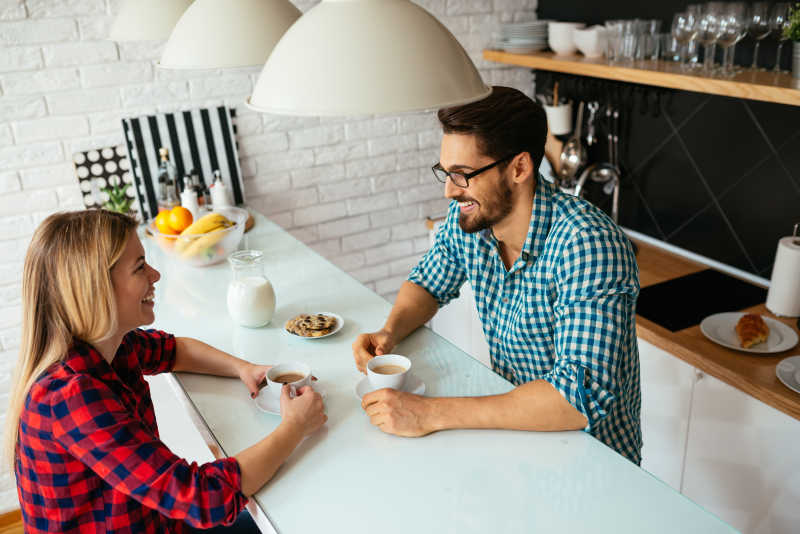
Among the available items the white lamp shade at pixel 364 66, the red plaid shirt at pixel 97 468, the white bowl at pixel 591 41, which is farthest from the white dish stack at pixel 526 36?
the red plaid shirt at pixel 97 468

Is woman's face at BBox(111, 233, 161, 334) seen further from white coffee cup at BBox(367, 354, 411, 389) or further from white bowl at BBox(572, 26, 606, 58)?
white bowl at BBox(572, 26, 606, 58)

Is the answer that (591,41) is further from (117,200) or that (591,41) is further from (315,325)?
(117,200)

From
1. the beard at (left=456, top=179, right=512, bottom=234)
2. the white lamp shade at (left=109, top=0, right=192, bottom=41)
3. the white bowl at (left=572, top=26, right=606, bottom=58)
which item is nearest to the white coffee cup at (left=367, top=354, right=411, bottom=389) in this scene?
the beard at (left=456, top=179, right=512, bottom=234)

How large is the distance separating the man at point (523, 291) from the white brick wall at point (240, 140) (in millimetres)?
1285

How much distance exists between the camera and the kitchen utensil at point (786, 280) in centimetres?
206

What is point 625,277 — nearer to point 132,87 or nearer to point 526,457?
point 526,457

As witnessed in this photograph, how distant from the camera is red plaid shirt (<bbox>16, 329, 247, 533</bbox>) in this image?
3.59 ft

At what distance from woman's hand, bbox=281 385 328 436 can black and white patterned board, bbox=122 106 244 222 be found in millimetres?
1612

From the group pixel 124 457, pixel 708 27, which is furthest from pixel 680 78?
pixel 124 457

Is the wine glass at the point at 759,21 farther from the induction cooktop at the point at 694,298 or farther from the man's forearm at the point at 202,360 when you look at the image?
the man's forearm at the point at 202,360

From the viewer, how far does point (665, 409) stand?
217cm

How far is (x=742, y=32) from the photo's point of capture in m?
2.13

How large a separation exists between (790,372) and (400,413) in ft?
3.92

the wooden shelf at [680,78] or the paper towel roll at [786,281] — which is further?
the paper towel roll at [786,281]
